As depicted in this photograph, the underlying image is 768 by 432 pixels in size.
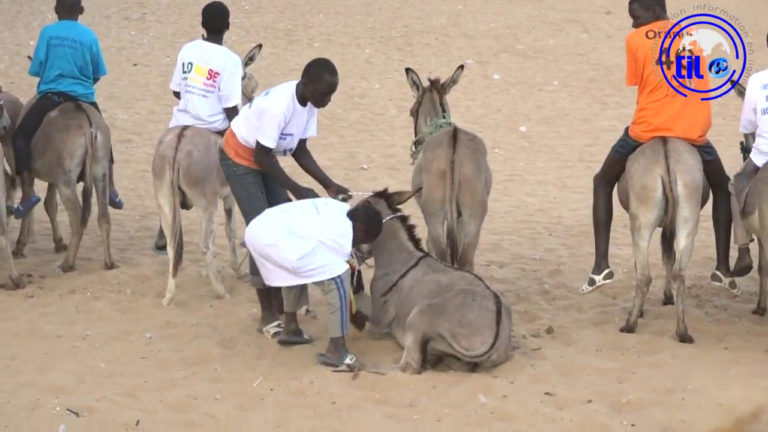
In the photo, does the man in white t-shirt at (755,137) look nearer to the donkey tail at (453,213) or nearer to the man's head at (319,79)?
the donkey tail at (453,213)

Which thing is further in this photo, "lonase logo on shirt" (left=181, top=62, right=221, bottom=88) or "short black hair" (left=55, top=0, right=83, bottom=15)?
"short black hair" (left=55, top=0, right=83, bottom=15)

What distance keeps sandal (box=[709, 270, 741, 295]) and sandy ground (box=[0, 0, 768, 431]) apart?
6.0 inches

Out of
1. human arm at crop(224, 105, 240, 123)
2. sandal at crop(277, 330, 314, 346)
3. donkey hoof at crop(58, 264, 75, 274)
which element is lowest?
donkey hoof at crop(58, 264, 75, 274)

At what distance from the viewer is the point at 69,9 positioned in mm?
9438

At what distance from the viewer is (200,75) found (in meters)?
8.67

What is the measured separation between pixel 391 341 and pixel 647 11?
10.3 feet

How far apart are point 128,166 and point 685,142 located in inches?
310

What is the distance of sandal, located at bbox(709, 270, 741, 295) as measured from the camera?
27.9 ft

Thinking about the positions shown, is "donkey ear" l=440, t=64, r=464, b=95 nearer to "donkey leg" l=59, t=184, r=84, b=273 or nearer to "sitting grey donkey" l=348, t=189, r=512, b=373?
"sitting grey donkey" l=348, t=189, r=512, b=373

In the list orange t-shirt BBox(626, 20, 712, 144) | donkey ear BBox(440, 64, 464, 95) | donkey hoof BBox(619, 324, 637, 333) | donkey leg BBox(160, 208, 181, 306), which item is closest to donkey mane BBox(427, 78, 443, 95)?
donkey ear BBox(440, 64, 464, 95)

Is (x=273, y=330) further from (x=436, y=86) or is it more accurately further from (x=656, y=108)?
(x=656, y=108)

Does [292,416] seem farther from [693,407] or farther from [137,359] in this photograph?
[693,407]

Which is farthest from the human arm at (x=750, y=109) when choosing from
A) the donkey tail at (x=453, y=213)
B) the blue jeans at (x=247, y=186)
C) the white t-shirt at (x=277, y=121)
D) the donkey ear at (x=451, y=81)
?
the blue jeans at (x=247, y=186)

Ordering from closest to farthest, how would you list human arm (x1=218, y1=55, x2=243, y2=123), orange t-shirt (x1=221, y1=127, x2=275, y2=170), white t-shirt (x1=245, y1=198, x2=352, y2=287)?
white t-shirt (x1=245, y1=198, x2=352, y2=287)
orange t-shirt (x1=221, y1=127, x2=275, y2=170)
human arm (x1=218, y1=55, x2=243, y2=123)
